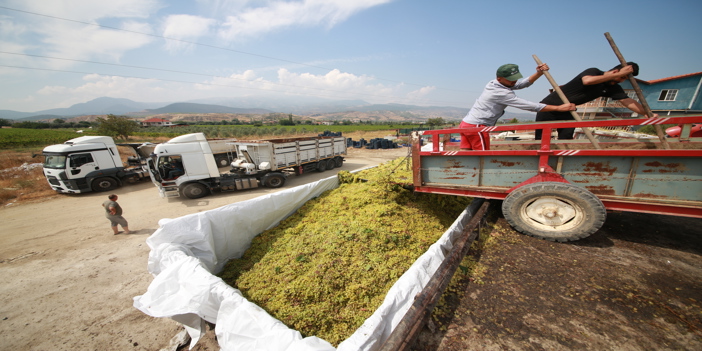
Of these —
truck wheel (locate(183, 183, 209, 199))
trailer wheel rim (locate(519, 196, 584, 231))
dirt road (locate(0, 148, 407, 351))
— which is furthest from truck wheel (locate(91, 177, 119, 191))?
trailer wheel rim (locate(519, 196, 584, 231))

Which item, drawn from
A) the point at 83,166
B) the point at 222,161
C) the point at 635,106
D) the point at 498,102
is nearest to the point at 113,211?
the point at 83,166

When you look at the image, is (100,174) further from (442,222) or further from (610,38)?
(610,38)

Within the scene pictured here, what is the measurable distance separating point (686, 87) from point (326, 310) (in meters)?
37.7

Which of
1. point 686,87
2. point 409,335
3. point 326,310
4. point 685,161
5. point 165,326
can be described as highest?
point 686,87

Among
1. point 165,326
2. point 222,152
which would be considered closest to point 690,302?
point 165,326

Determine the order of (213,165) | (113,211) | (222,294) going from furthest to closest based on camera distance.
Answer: (213,165)
(113,211)
(222,294)

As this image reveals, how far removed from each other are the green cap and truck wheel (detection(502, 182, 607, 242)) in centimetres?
148

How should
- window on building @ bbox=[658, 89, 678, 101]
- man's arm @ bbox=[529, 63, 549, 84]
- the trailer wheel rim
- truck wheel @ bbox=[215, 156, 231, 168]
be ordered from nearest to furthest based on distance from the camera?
the trailer wheel rim → man's arm @ bbox=[529, 63, 549, 84] → truck wheel @ bbox=[215, 156, 231, 168] → window on building @ bbox=[658, 89, 678, 101]

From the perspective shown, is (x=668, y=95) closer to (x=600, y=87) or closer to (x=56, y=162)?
(x=600, y=87)

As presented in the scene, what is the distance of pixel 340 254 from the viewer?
2.89 metres

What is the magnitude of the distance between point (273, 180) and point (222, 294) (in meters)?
8.09

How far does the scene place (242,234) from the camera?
368 cm

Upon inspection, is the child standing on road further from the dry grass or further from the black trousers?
the black trousers

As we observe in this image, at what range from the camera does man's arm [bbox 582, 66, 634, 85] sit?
2.83 metres
